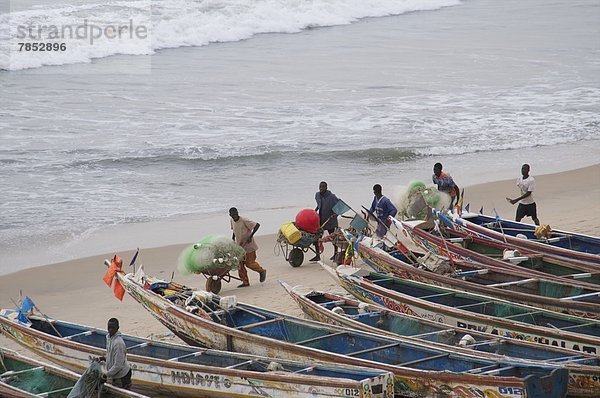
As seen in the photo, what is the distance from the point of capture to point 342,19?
47.2 meters

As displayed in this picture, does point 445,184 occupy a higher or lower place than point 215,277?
higher

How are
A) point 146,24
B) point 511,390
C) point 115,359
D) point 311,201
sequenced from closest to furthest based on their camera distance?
point 511,390 → point 115,359 → point 311,201 → point 146,24

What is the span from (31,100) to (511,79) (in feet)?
49.8

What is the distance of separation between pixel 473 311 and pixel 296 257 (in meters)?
4.01

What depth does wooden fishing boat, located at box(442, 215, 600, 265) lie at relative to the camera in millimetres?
12703

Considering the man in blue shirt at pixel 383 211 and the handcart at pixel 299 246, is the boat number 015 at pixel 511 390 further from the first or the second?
the handcart at pixel 299 246

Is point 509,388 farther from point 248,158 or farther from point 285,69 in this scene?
point 285,69

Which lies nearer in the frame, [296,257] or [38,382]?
[38,382]

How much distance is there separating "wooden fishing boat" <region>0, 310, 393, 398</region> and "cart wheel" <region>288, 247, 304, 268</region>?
432 centimetres

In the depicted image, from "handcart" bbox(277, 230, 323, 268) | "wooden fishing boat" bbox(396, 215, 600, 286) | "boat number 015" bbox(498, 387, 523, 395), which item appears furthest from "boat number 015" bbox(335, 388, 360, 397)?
"handcart" bbox(277, 230, 323, 268)

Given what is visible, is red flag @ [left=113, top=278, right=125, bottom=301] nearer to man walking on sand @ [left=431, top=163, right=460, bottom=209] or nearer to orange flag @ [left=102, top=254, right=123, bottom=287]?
orange flag @ [left=102, top=254, right=123, bottom=287]

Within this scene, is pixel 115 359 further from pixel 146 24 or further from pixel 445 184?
pixel 146 24

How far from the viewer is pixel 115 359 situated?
914cm

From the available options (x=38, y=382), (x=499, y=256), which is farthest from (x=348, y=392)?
(x=499, y=256)
